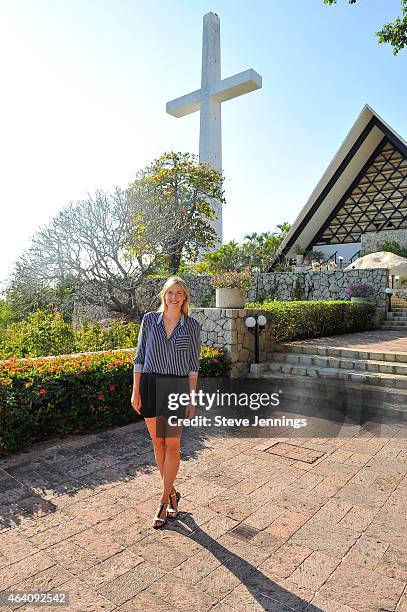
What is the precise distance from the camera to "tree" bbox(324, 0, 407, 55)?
778 centimetres

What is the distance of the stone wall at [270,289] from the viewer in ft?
37.7

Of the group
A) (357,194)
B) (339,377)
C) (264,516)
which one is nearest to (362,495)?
(264,516)

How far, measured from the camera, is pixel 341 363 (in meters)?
6.57

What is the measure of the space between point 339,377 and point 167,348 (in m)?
4.29

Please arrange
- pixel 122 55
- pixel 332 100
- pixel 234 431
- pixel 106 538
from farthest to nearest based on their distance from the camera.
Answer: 1. pixel 332 100
2. pixel 122 55
3. pixel 234 431
4. pixel 106 538

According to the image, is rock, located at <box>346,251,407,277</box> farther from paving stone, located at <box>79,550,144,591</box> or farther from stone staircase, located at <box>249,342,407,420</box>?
paving stone, located at <box>79,550,144,591</box>

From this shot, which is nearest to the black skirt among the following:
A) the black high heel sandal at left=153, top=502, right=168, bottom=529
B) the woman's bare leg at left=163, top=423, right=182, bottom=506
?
the woman's bare leg at left=163, top=423, right=182, bottom=506

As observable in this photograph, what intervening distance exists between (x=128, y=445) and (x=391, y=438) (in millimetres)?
2698

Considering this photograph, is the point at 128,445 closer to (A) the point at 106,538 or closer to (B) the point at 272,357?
(A) the point at 106,538

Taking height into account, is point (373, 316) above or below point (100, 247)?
below

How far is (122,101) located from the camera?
9.14m

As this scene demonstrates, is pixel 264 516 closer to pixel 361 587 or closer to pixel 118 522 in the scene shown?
pixel 361 587

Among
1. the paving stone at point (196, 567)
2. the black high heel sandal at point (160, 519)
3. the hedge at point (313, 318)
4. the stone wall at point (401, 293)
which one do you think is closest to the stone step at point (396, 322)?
the hedge at point (313, 318)

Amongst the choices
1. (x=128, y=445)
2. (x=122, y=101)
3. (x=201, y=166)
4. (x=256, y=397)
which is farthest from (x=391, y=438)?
(x=201, y=166)
